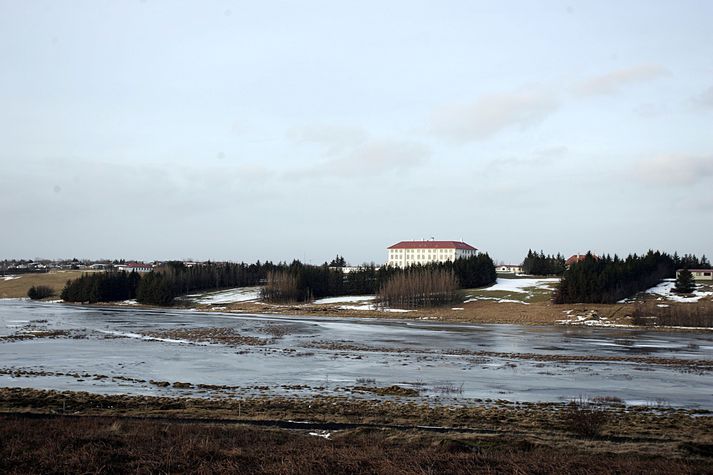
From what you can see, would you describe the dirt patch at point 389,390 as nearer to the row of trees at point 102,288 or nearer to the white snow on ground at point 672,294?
the white snow on ground at point 672,294

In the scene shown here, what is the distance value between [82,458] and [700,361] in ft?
143

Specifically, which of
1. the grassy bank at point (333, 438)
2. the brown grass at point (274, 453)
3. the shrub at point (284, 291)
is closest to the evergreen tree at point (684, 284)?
the shrub at point (284, 291)

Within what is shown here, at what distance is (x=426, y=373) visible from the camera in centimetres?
3672

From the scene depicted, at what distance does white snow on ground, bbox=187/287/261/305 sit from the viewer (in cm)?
14600

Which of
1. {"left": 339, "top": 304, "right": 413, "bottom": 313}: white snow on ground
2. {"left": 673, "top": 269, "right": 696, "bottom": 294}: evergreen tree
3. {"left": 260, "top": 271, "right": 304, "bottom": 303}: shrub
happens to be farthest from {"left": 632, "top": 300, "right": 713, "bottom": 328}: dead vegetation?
{"left": 260, "top": 271, "right": 304, "bottom": 303}: shrub

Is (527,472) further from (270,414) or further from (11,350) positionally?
(11,350)

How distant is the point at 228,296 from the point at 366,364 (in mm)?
118138

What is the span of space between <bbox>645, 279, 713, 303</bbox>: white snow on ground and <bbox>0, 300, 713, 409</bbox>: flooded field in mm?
35569

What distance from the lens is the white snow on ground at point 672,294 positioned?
10044cm

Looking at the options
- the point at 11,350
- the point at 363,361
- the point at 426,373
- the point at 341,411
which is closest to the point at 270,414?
the point at 341,411

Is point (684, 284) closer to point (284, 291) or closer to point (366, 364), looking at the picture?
point (284, 291)

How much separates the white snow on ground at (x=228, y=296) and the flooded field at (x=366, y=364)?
249 feet

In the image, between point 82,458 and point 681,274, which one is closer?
point 82,458

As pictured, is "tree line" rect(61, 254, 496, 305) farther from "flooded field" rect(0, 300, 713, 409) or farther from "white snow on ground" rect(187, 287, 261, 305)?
"flooded field" rect(0, 300, 713, 409)
